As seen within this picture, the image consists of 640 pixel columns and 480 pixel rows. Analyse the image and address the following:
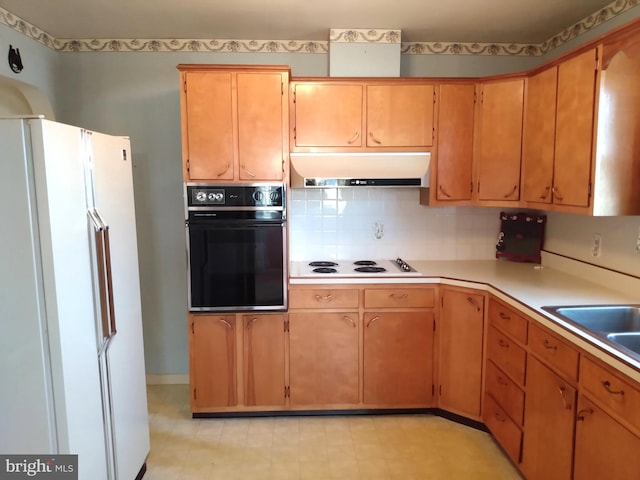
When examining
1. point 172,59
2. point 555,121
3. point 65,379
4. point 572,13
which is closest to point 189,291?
point 65,379

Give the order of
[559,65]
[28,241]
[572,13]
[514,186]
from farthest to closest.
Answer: [514,186] < [572,13] < [559,65] < [28,241]

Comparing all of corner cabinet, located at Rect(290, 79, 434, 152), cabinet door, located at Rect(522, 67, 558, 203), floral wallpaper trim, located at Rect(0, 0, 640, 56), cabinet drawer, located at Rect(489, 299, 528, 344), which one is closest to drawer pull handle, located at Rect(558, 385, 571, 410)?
cabinet drawer, located at Rect(489, 299, 528, 344)

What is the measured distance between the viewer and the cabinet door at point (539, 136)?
2535 millimetres

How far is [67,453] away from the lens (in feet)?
5.36

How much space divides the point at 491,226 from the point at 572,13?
1512mm

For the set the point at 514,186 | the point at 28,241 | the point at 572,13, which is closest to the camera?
the point at 28,241

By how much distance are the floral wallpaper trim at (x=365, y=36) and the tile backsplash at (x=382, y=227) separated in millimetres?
1046

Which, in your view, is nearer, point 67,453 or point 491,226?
point 67,453

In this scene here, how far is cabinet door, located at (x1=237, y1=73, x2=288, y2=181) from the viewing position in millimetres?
2713

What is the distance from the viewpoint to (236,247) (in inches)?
108

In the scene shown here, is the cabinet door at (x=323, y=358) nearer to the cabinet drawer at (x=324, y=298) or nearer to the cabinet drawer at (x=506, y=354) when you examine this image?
the cabinet drawer at (x=324, y=298)

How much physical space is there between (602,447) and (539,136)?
1795mm

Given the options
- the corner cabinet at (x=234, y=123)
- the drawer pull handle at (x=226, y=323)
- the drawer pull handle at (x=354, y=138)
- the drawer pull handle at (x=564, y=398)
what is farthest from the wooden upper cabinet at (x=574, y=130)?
the drawer pull handle at (x=226, y=323)

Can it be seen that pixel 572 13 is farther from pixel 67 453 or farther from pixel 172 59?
pixel 67 453
